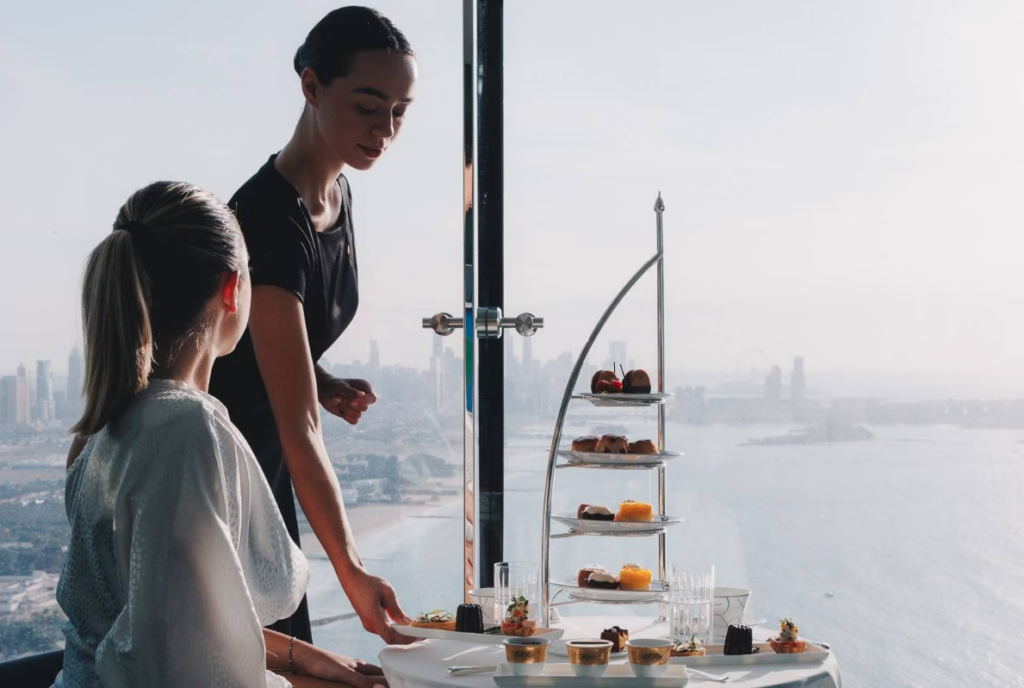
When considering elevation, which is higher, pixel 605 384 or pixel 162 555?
pixel 605 384

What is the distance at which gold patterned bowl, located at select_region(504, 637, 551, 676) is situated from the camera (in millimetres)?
1809

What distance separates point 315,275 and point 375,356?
1.19m

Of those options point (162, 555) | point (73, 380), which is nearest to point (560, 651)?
point (162, 555)

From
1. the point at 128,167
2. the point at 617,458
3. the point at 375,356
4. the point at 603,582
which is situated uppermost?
the point at 128,167

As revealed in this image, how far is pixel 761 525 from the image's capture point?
3479 mm

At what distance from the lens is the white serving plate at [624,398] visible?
229 cm

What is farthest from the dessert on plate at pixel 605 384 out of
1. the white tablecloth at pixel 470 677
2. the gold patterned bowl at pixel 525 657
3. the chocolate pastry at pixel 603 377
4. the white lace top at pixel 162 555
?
the white lace top at pixel 162 555

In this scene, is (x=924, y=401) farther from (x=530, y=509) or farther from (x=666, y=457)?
(x=666, y=457)

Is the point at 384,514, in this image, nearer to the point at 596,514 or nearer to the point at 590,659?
the point at 596,514

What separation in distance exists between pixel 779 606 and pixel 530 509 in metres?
0.83

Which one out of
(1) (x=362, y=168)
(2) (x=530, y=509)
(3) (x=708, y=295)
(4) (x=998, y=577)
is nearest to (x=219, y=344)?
(1) (x=362, y=168)

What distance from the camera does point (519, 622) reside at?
2053mm

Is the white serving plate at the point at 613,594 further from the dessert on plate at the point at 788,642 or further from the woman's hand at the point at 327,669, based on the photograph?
Result: the woman's hand at the point at 327,669

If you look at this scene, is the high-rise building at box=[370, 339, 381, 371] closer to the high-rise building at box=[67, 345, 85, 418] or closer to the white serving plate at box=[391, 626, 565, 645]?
the high-rise building at box=[67, 345, 85, 418]
